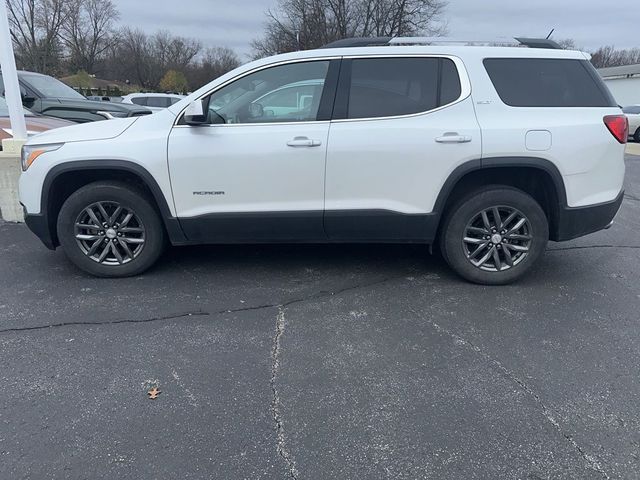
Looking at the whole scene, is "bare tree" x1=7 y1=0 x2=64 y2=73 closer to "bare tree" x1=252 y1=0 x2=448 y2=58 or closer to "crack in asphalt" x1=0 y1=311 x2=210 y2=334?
"bare tree" x1=252 y1=0 x2=448 y2=58

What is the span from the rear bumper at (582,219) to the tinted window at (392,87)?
1421mm

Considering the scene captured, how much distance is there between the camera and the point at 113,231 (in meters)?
4.20

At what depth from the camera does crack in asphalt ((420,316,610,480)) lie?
88.7 inches

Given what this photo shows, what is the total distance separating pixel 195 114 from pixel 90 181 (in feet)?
3.94

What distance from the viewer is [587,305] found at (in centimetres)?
388

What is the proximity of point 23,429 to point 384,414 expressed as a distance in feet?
5.95

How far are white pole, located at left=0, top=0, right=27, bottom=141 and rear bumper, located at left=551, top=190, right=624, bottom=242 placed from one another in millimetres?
6014

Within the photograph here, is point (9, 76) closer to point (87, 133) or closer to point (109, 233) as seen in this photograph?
point (87, 133)

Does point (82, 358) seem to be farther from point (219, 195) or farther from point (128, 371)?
point (219, 195)

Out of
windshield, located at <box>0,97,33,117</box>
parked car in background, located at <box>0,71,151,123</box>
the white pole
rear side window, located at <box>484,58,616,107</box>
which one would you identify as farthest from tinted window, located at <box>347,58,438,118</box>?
windshield, located at <box>0,97,33,117</box>

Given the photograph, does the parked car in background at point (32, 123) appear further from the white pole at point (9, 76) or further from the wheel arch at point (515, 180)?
the wheel arch at point (515, 180)

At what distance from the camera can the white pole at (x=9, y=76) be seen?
223 inches

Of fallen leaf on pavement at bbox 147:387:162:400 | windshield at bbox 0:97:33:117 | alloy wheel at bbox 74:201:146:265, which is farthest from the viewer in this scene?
windshield at bbox 0:97:33:117

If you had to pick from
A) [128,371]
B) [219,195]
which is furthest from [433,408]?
[219,195]
